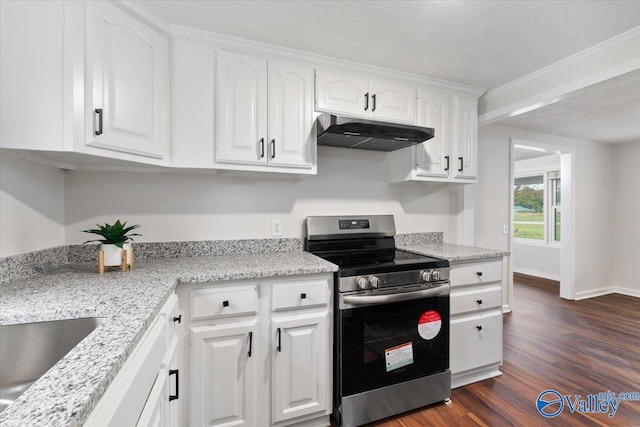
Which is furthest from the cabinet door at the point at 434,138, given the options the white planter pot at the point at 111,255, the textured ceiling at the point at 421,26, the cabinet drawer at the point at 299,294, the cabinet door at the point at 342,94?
the white planter pot at the point at 111,255

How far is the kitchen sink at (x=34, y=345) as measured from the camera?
0.89 metres

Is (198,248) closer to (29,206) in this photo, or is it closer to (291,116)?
A: (29,206)

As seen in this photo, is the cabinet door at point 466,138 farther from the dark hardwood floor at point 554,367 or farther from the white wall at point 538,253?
the white wall at point 538,253

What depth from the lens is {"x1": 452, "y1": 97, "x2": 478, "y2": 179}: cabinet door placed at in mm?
2424

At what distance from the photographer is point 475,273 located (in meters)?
2.06

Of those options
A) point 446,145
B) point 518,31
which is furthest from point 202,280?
point 518,31

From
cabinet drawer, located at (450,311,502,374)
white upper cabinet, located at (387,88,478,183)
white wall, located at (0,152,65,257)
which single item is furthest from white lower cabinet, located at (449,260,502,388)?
white wall, located at (0,152,65,257)

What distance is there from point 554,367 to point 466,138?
1.91 meters

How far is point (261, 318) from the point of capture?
1566 millimetres

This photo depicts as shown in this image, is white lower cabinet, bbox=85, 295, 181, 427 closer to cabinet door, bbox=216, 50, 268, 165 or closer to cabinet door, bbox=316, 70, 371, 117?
cabinet door, bbox=216, 50, 268, 165

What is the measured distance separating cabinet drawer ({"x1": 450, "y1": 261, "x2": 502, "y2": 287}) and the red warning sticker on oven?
10.7 inches

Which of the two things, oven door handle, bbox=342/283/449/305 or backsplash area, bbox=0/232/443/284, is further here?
oven door handle, bbox=342/283/449/305

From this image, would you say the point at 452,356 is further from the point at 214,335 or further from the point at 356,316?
the point at 214,335

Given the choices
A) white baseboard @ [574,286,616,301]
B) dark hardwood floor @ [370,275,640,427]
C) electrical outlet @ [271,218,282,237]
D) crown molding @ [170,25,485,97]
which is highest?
crown molding @ [170,25,485,97]
